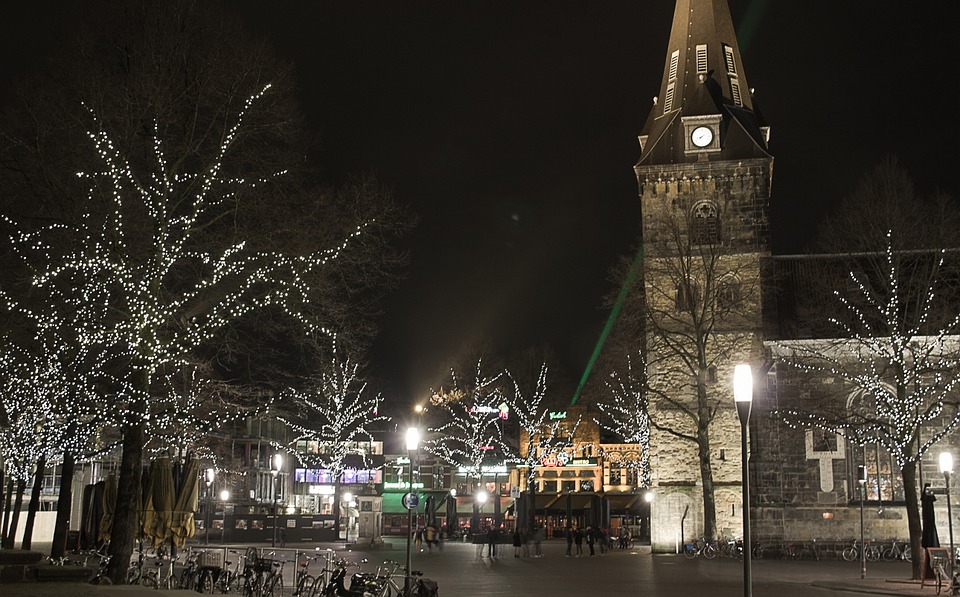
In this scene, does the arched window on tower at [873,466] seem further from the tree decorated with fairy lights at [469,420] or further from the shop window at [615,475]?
the shop window at [615,475]

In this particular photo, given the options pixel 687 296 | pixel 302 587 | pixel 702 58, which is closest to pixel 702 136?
pixel 702 58

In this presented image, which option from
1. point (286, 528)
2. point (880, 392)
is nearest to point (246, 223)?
point (880, 392)

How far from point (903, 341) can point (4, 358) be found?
78.2 feet

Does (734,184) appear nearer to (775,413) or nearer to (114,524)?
(775,413)

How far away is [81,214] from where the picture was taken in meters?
18.5

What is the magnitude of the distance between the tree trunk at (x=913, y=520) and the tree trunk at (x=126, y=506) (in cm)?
1956

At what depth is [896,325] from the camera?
1167 inches

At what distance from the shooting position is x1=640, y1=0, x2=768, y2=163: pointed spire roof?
139 feet

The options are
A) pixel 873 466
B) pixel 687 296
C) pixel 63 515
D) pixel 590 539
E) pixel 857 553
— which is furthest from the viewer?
pixel 590 539

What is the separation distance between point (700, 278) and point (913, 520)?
1562cm

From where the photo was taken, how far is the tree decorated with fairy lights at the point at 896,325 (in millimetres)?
28797

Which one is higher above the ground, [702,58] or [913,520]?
[702,58]

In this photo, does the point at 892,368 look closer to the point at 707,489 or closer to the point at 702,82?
the point at 707,489

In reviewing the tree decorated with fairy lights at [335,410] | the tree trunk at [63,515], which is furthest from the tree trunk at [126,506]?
the tree decorated with fairy lights at [335,410]
